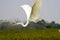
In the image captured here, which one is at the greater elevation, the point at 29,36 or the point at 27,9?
the point at 27,9

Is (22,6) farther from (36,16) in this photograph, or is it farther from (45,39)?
(45,39)

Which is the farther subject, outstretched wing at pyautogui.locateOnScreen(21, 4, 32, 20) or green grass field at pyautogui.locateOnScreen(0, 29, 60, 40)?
outstretched wing at pyautogui.locateOnScreen(21, 4, 32, 20)

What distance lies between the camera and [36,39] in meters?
11.9

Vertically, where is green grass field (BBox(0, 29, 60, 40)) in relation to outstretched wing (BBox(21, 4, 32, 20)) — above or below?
below

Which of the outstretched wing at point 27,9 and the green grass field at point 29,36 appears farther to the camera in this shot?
the outstretched wing at point 27,9

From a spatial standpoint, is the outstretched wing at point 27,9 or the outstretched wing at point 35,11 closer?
the outstretched wing at point 35,11

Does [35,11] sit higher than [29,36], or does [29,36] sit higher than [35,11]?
[35,11]

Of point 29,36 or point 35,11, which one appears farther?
point 29,36

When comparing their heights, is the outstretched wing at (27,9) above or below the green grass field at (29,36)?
above

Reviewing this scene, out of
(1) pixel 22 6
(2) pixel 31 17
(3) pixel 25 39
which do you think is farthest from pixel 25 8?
(3) pixel 25 39

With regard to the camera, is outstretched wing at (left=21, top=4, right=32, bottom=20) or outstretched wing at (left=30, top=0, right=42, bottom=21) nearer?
outstretched wing at (left=30, top=0, right=42, bottom=21)

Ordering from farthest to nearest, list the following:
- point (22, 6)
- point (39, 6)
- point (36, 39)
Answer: point (22, 6)
point (39, 6)
point (36, 39)

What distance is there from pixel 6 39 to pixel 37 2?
2412 millimetres

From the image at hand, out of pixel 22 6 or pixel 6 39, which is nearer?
pixel 6 39
